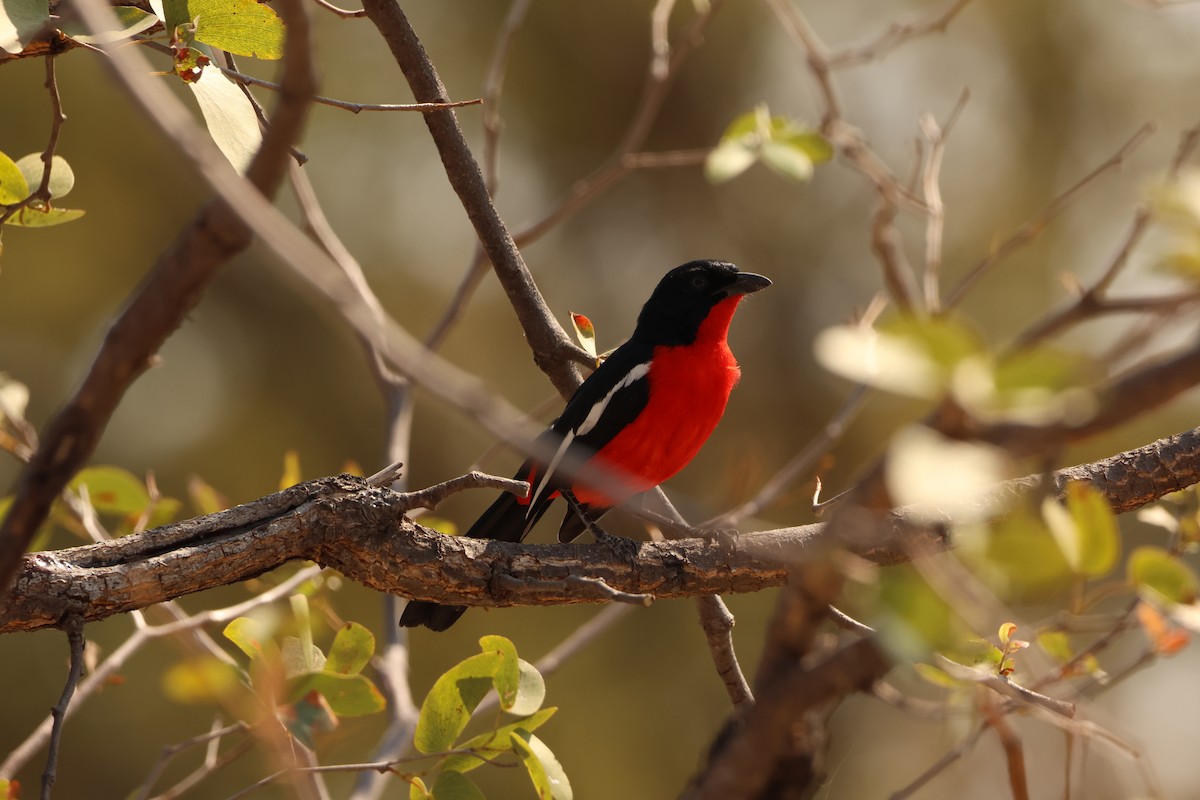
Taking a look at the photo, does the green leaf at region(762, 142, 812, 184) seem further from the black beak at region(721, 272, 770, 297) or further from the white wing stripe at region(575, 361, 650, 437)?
the black beak at region(721, 272, 770, 297)

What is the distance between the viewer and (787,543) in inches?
119

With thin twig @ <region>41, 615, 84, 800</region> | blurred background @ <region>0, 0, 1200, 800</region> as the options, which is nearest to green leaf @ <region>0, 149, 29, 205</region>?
thin twig @ <region>41, 615, 84, 800</region>

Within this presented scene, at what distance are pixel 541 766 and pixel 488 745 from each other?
12 cm

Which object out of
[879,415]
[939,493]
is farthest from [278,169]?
[879,415]

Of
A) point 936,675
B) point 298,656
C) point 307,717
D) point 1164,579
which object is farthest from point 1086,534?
point 298,656

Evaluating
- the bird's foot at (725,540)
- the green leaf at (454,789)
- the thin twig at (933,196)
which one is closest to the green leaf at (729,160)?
the thin twig at (933,196)

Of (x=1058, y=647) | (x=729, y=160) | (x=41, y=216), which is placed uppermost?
(x=41, y=216)

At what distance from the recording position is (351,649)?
7.93 feet

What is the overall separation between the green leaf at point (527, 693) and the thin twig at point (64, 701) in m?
0.82

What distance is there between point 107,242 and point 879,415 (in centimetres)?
665

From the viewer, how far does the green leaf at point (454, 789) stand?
226 cm

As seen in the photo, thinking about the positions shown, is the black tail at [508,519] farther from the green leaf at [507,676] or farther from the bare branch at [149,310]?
the bare branch at [149,310]

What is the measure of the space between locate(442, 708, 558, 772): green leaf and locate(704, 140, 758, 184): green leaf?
1.62m

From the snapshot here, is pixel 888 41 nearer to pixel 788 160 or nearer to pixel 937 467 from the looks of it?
pixel 788 160
